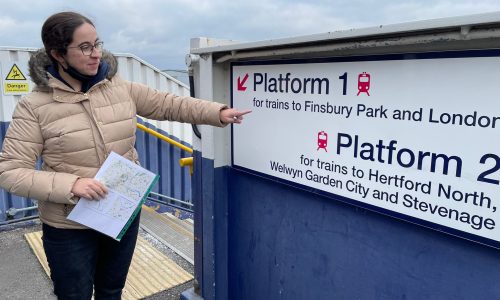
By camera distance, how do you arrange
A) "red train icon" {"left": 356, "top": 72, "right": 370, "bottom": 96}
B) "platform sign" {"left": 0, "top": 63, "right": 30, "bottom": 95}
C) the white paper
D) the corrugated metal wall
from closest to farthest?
"red train icon" {"left": 356, "top": 72, "right": 370, "bottom": 96} < the white paper < "platform sign" {"left": 0, "top": 63, "right": 30, "bottom": 95} < the corrugated metal wall

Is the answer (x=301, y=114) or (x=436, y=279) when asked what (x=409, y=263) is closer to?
(x=436, y=279)

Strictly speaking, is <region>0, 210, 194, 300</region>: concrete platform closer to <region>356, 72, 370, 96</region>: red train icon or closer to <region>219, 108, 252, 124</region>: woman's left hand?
<region>219, 108, 252, 124</region>: woman's left hand

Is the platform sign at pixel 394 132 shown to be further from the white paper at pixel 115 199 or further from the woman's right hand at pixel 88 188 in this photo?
the woman's right hand at pixel 88 188

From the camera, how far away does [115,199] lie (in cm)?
195

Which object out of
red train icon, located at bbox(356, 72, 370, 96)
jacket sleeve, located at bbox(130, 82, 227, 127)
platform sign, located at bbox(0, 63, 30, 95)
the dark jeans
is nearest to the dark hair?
jacket sleeve, located at bbox(130, 82, 227, 127)

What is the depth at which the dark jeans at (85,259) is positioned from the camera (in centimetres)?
193

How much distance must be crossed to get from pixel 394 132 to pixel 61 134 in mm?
1420

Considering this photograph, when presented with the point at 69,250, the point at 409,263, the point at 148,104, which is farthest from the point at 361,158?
the point at 69,250

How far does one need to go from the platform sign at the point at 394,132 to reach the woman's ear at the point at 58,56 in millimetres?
876

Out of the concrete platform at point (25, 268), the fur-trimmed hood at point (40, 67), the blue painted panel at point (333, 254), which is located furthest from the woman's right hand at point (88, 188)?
the concrete platform at point (25, 268)

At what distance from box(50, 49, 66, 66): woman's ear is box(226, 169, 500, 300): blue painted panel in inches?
41.5

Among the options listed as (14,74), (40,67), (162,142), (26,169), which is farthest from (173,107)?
(162,142)

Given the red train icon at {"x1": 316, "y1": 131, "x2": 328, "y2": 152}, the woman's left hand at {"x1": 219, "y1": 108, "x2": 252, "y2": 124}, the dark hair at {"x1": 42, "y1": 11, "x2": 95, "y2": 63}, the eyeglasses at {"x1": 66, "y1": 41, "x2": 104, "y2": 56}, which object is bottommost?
the red train icon at {"x1": 316, "y1": 131, "x2": 328, "y2": 152}

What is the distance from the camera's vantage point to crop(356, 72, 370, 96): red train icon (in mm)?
1597
